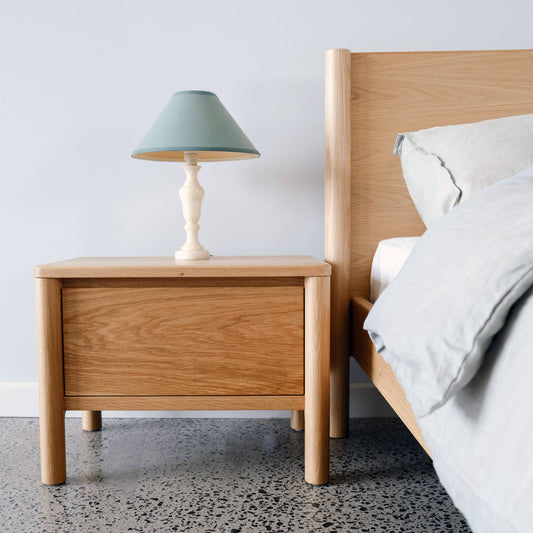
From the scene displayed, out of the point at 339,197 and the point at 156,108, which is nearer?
the point at 339,197

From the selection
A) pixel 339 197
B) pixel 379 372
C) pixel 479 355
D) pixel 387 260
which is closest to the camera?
pixel 479 355

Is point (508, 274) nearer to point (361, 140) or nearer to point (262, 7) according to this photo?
point (361, 140)

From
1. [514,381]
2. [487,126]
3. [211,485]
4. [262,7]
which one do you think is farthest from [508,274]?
[262,7]

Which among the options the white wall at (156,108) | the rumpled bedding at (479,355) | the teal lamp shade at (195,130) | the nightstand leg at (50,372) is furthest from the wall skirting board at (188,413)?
the rumpled bedding at (479,355)

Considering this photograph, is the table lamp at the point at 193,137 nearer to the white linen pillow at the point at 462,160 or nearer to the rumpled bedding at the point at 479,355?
the white linen pillow at the point at 462,160

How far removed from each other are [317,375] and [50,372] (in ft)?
1.84

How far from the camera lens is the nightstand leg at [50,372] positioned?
1.13m

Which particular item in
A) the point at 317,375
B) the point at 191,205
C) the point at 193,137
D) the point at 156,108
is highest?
the point at 156,108

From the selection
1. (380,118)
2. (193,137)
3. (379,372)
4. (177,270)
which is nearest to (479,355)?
(379,372)

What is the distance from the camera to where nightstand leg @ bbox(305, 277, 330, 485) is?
45.0 inches

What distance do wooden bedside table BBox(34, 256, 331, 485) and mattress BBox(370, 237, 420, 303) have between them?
0.16 m

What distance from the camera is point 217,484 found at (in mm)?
1179

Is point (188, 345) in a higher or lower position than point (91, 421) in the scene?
higher

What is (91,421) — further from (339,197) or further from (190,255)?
(339,197)
